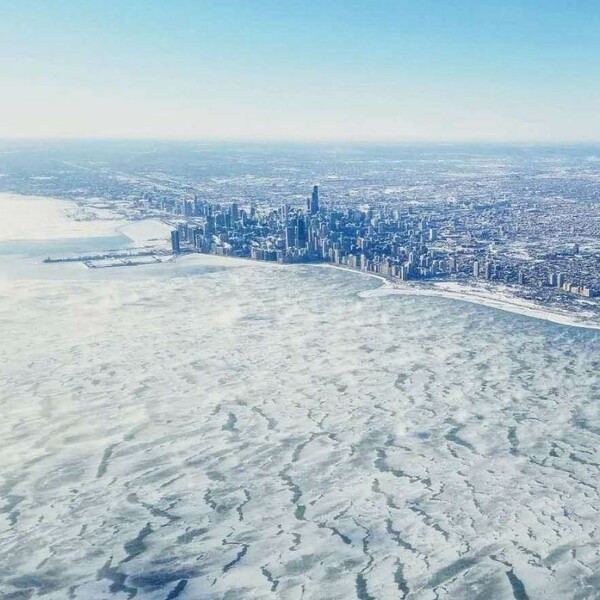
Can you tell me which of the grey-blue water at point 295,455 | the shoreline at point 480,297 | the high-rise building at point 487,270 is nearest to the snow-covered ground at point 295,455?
the grey-blue water at point 295,455

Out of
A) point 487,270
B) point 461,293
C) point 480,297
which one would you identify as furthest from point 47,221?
point 480,297

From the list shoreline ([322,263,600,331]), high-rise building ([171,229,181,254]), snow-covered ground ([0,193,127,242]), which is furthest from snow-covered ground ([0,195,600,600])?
snow-covered ground ([0,193,127,242])

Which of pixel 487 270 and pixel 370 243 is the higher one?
pixel 487 270

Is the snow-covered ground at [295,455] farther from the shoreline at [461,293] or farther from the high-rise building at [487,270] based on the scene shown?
the high-rise building at [487,270]

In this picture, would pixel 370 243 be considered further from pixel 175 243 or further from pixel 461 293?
pixel 461 293

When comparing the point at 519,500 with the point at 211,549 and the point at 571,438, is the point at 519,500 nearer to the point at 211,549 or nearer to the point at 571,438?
the point at 571,438

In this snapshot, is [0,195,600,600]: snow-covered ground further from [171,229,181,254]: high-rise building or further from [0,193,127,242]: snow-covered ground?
[0,193,127,242]: snow-covered ground

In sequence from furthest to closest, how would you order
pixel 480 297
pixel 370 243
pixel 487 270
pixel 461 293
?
pixel 370 243
pixel 487 270
pixel 461 293
pixel 480 297

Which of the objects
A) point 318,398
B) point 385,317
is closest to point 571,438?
point 318,398
